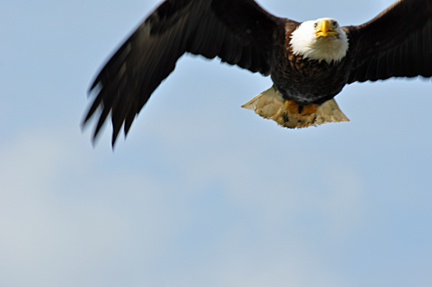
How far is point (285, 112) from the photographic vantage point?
8.87m

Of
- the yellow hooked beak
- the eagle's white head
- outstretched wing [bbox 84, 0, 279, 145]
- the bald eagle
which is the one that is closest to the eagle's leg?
the bald eagle

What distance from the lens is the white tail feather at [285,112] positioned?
8.87 metres

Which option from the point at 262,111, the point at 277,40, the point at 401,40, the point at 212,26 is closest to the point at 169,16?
the point at 212,26

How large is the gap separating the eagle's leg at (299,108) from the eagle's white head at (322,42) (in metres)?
1.00

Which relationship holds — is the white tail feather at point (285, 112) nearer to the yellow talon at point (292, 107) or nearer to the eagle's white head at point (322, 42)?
the yellow talon at point (292, 107)

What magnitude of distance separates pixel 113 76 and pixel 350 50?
220 cm

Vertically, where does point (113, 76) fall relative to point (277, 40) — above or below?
below

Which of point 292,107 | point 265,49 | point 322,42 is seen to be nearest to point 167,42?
point 265,49

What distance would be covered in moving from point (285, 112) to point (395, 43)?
4.36 feet

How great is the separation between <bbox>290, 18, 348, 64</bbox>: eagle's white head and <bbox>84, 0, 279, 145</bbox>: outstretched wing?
0.41 m

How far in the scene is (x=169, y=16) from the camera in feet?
25.8

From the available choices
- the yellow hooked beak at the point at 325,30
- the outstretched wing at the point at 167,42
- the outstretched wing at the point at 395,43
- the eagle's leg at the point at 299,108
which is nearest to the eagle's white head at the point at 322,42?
the yellow hooked beak at the point at 325,30

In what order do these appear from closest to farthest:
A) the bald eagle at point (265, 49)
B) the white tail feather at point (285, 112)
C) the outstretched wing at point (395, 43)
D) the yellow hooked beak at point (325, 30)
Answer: the yellow hooked beak at point (325, 30)
the bald eagle at point (265, 49)
the outstretched wing at point (395, 43)
the white tail feather at point (285, 112)

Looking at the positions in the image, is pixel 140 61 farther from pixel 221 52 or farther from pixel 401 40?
pixel 401 40
